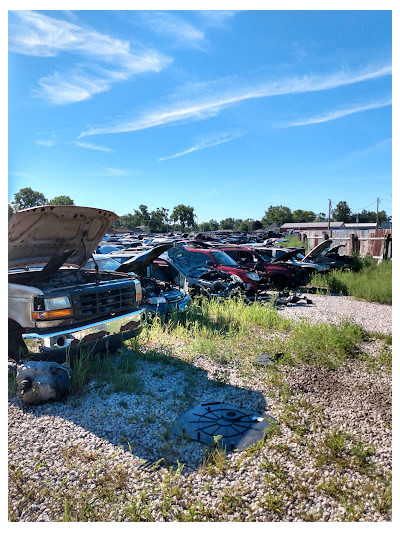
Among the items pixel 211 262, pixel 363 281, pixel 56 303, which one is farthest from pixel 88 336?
pixel 363 281

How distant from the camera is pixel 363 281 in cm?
752

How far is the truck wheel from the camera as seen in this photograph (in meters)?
2.80

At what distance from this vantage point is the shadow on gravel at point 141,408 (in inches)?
90.4

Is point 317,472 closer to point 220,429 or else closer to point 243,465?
point 243,465

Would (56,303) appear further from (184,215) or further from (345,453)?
(184,215)

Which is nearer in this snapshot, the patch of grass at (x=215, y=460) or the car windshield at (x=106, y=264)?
the patch of grass at (x=215, y=460)

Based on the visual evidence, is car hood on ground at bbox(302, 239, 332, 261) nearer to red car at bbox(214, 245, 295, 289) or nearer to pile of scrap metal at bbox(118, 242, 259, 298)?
red car at bbox(214, 245, 295, 289)

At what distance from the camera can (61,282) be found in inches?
152

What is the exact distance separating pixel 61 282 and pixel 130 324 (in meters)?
1.01

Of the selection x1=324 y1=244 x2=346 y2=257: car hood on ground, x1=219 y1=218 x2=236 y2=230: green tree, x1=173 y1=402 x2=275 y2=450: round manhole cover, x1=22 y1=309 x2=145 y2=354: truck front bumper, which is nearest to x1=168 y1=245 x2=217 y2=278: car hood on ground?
x1=22 y1=309 x2=145 y2=354: truck front bumper

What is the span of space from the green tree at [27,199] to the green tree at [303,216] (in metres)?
58.8

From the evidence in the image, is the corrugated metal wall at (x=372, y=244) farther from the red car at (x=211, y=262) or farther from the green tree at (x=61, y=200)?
the green tree at (x=61, y=200)

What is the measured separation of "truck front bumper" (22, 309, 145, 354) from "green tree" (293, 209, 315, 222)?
58.3m

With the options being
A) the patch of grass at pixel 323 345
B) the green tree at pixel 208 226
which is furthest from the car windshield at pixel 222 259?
the green tree at pixel 208 226
